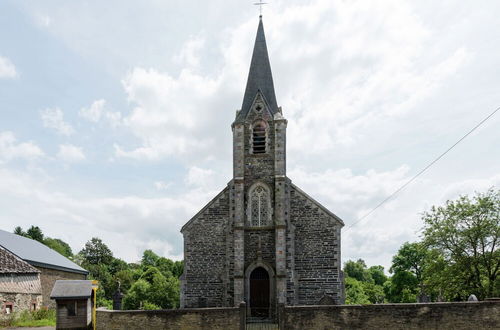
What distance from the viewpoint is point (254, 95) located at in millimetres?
27734

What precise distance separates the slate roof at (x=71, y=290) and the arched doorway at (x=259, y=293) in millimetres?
11817

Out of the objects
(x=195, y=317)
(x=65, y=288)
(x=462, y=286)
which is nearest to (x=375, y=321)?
(x=195, y=317)

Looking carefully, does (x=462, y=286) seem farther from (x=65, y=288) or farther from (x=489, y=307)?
(x=65, y=288)

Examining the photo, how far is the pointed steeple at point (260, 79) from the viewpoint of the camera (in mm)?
27703

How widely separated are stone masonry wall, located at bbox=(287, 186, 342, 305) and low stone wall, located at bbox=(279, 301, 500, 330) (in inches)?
274

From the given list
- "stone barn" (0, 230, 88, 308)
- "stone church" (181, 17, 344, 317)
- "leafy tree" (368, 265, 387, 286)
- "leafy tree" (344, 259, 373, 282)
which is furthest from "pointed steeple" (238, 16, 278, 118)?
"leafy tree" (368, 265, 387, 286)

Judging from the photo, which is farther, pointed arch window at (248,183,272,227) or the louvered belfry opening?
the louvered belfry opening

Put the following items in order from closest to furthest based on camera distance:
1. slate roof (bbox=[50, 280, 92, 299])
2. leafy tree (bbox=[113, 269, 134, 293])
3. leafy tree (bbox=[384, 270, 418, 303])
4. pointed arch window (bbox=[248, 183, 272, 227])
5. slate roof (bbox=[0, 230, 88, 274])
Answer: slate roof (bbox=[50, 280, 92, 299]) < pointed arch window (bbox=[248, 183, 272, 227]) < slate roof (bbox=[0, 230, 88, 274]) < leafy tree (bbox=[384, 270, 418, 303]) < leafy tree (bbox=[113, 269, 134, 293])

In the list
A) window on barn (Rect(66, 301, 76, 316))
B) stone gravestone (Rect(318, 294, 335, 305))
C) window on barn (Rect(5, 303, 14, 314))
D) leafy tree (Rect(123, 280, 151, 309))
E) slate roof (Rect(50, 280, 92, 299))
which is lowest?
leafy tree (Rect(123, 280, 151, 309))

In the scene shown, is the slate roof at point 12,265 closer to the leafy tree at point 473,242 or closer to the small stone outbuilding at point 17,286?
the small stone outbuilding at point 17,286

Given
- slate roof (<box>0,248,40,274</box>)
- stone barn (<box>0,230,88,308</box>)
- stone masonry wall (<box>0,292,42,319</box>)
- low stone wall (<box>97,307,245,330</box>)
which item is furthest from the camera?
stone barn (<box>0,230,88,308</box>)

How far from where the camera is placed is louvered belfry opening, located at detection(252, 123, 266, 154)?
Answer: 26.6 meters

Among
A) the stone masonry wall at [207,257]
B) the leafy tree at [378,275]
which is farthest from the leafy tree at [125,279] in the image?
the leafy tree at [378,275]

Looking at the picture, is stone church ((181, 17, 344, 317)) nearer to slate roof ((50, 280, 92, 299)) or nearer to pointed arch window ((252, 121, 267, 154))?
pointed arch window ((252, 121, 267, 154))
